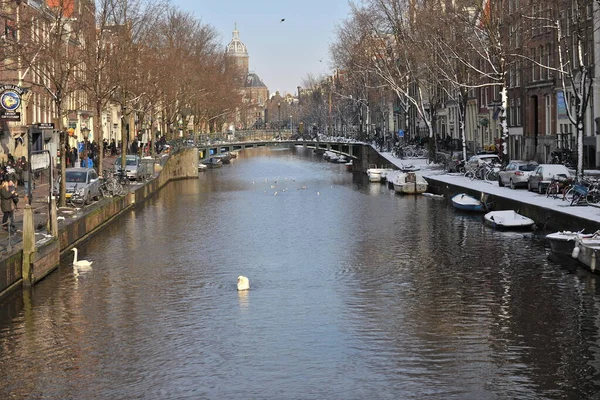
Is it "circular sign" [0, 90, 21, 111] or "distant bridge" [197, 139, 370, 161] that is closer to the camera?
"circular sign" [0, 90, 21, 111]

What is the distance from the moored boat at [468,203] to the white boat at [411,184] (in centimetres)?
1300

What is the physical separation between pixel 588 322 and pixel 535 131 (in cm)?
6111

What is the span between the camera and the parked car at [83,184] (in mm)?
54525

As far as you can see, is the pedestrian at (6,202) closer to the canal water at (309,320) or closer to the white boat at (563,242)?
the canal water at (309,320)

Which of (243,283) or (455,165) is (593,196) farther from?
(455,165)

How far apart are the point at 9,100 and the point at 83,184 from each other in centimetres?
592

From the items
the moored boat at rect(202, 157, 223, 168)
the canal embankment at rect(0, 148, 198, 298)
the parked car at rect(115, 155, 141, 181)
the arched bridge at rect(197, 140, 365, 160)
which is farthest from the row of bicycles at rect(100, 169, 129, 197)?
the moored boat at rect(202, 157, 223, 168)

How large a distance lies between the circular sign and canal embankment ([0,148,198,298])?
5.94 metres

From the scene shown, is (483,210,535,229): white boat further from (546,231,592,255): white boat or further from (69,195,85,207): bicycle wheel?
(69,195,85,207): bicycle wheel

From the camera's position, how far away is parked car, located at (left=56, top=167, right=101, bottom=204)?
54.5 meters

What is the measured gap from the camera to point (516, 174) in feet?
202

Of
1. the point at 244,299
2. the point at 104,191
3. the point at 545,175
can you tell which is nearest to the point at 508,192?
the point at 545,175

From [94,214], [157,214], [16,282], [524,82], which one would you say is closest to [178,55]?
[524,82]

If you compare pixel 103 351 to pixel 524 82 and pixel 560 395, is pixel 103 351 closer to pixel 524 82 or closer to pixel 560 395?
pixel 560 395
